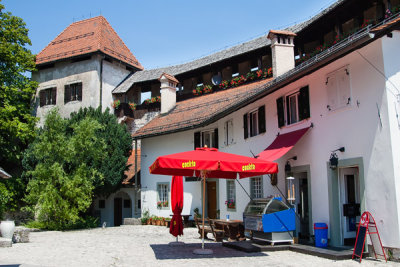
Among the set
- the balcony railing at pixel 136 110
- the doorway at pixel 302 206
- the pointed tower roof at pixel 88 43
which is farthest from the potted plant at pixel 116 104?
the doorway at pixel 302 206

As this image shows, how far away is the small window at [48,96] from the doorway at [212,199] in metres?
16.4

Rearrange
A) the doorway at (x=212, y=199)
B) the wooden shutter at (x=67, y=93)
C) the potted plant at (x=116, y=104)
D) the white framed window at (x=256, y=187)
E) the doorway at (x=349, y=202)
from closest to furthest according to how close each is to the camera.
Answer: the doorway at (x=349, y=202) < the white framed window at (x=256, y=187) < the doorway at (x=212, y=199) < the potted plant at (x=116, y=104) < the wooden shutter at (x=67, y=93)

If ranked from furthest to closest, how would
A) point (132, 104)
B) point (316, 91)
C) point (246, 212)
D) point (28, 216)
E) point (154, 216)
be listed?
point (132, 104) → point (28, 216) → point (154, 216) → point (246, 212) → point (316, 91)

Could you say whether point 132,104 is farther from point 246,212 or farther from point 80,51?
point 246,212

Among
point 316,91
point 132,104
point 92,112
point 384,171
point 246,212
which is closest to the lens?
point 384,171

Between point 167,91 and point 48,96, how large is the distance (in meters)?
10.6

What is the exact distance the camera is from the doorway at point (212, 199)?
21.1 m

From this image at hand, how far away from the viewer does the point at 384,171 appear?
31.7 feet

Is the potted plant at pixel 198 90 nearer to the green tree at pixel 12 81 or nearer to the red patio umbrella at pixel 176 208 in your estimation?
the green tree at pixel 12 81

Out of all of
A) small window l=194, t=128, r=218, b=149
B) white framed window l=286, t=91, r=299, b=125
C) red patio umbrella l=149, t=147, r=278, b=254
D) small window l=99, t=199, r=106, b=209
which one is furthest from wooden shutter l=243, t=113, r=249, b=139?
small window l=99, t=199, r=106, b=209

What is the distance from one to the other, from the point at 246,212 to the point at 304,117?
3654mm

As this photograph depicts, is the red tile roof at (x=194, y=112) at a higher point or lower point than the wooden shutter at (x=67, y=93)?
lower

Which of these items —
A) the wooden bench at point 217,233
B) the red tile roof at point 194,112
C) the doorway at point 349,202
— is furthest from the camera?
the red tile roof at point 194,112

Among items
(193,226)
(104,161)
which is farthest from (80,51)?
(193,226)
